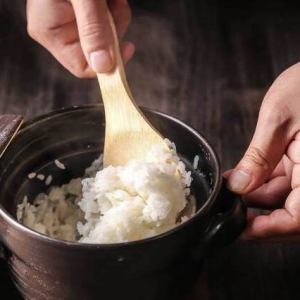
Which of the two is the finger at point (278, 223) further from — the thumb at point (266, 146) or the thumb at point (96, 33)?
the thumb at point (96, 33)

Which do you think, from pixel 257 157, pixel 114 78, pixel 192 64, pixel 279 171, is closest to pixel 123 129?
pixel 114 78

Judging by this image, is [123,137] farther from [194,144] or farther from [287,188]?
[287,188]

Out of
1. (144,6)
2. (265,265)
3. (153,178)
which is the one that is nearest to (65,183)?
(153,178)

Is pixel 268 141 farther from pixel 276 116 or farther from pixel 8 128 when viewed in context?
pixel 8 128

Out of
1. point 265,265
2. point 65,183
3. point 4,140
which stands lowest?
point 265,265

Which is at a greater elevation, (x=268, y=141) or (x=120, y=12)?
(x=120, y=12)

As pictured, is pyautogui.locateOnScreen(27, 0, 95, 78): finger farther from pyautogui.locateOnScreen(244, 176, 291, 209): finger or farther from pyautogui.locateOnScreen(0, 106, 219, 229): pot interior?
pyautogui.locateOnScreen(244, 176, 291, 209): finger

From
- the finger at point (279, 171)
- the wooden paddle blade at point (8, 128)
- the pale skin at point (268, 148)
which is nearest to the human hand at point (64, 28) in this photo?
the pale skin at point (268, 148)
